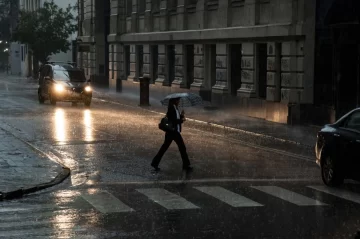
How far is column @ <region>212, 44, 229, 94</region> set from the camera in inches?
1325

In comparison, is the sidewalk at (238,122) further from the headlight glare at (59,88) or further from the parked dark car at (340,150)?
the parked dark car at (340,150)

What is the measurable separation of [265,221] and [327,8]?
1662 centimetres

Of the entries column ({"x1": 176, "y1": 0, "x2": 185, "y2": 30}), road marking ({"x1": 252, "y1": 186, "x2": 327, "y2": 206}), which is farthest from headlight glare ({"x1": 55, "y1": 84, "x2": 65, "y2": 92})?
road marking ({"x1": 252, "y1": 186, "x2": 327, "y2": 206})

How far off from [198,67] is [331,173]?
2333 cm

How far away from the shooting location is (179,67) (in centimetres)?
3969

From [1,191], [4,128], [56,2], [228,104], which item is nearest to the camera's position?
[1,191]

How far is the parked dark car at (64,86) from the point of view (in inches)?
1433

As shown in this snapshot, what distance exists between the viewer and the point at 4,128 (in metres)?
25.1

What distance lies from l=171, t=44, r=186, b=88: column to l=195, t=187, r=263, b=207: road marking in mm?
25398

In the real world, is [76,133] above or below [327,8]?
below

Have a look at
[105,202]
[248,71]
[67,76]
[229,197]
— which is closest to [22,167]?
[105,202]

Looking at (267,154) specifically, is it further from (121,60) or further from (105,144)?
(121,60)

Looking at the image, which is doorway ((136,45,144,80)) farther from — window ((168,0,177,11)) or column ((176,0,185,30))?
column ((176,0,185,30))

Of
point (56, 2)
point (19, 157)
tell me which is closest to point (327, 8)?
point (19, 157)
